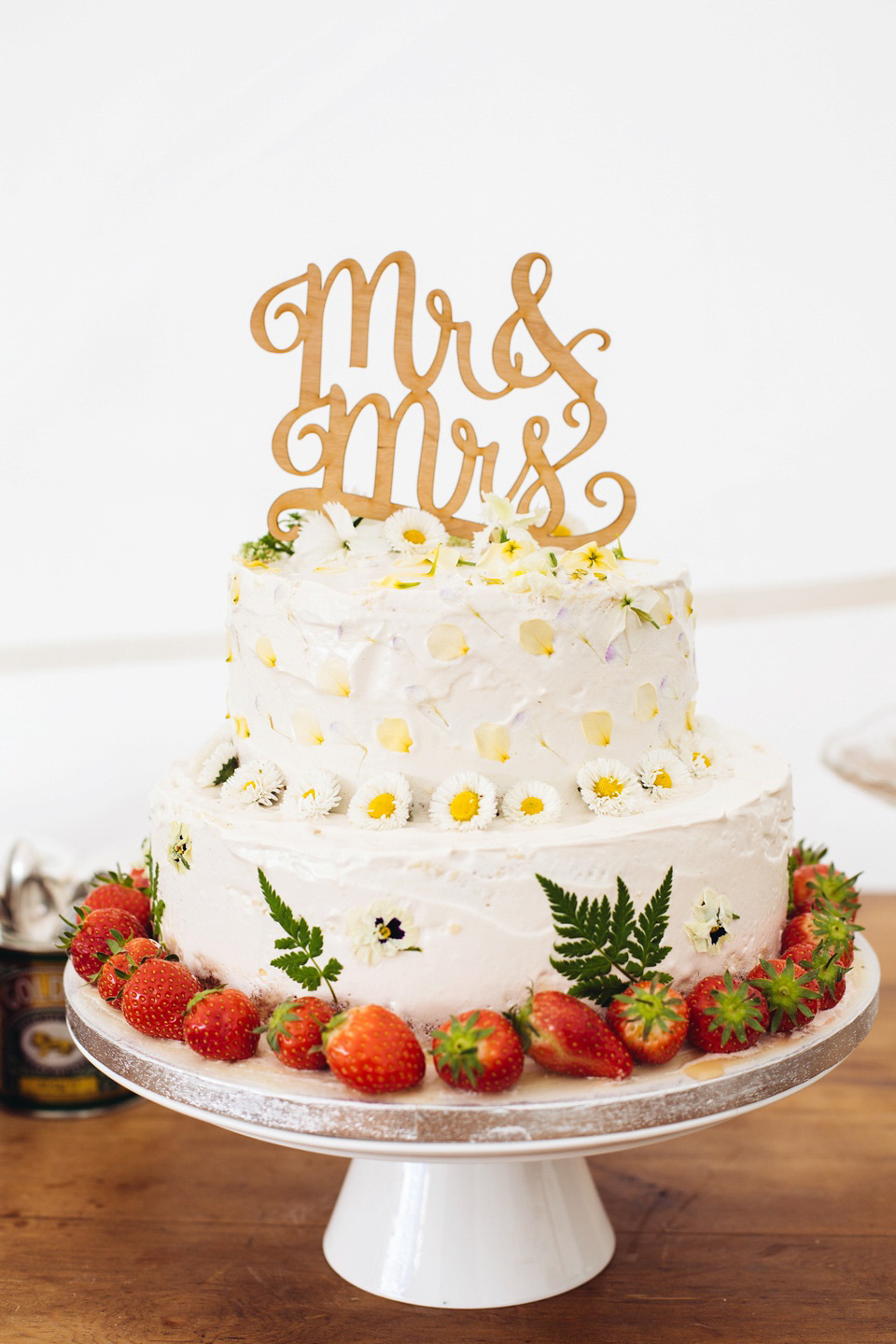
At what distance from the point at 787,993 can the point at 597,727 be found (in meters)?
0.43

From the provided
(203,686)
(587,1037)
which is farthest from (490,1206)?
(203,686)

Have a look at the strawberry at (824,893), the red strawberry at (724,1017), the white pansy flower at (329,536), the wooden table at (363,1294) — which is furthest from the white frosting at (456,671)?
the wooden table at (363,1294)

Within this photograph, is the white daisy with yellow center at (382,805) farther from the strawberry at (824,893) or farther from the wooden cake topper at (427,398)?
the strawberry at (824,893)

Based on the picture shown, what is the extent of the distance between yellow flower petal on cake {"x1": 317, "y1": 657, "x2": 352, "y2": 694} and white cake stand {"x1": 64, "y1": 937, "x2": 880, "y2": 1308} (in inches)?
19.2

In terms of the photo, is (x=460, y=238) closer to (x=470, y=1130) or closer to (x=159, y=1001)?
(x=159, y=1001)

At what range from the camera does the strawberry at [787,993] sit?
1738 millimetres

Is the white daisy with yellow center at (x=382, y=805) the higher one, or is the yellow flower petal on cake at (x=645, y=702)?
the yellow flower petal on cake at (x=645, y=702)

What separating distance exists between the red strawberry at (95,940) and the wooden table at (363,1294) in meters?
0.51

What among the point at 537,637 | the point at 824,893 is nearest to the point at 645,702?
the point at 537,637

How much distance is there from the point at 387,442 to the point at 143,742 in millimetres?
2227

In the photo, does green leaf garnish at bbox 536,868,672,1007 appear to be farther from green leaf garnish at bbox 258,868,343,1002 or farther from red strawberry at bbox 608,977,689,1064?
green leaf garnish at bbox 258,868,343,1002

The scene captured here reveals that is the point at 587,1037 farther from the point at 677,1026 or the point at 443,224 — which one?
the point at 443,224

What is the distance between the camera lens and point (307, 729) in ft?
6.01

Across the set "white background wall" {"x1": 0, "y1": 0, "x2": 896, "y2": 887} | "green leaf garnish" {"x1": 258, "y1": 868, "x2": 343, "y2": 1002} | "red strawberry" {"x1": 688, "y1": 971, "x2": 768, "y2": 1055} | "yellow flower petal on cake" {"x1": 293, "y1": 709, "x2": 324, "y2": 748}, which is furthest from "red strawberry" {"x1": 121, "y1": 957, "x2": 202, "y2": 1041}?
"white background wall" {"x1": 0, "y1": 0, "x2": 896, "y2": 887}
